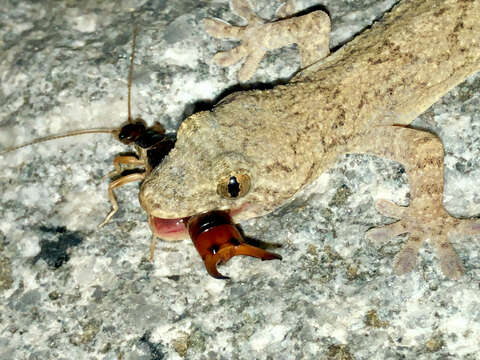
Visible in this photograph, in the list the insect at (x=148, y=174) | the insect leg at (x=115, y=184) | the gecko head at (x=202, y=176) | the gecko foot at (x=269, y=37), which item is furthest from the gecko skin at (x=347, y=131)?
the insect leg at (x=115, y=184)

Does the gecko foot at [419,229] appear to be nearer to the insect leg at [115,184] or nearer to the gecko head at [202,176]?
the gecko head at [202,176]

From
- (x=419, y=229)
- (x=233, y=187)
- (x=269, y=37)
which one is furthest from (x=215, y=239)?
(x=269, y=37)

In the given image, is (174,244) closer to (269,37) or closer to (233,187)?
(233,187)

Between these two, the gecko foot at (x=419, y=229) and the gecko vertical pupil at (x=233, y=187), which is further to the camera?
the gecko foot at (x=419, y=229)

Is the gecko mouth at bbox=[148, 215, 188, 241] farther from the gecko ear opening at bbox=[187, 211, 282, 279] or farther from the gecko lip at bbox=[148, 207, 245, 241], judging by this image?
the gecko ear opening at bbox=[187, 211, 282, 279]

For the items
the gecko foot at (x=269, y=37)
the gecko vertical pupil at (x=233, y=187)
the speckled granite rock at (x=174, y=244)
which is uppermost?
the gecko foot at (x=269, y=37)

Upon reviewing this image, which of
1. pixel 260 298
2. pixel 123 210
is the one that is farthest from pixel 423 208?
pixel 123 210

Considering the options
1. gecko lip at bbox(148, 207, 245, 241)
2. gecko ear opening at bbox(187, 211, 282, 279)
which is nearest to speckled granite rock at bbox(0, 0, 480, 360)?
gecko lip at bbox(148, 207, 245, 241)

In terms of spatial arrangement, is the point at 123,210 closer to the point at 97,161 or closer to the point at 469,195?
the point at 97,161
